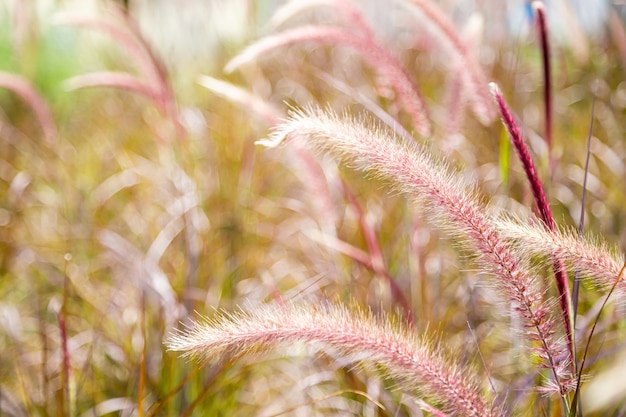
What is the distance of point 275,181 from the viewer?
3.31m

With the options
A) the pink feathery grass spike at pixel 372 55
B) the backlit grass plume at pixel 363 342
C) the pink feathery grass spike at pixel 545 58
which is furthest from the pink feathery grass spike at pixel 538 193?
the pink feathery grass spike at pixel 372 55

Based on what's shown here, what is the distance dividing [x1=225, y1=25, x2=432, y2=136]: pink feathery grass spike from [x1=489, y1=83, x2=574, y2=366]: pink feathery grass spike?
571mm

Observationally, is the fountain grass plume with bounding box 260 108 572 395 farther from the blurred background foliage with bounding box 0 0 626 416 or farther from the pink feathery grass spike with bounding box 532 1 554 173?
the pink feathery grass spike with bounding box 532 1 554 173

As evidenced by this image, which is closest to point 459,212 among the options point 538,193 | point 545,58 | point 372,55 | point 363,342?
point 538,193

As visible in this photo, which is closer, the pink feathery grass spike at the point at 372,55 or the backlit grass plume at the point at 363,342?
the backlit grass plume at the point at 363,342

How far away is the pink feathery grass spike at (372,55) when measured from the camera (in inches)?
61.7

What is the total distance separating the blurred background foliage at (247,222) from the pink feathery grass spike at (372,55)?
0.11 meters

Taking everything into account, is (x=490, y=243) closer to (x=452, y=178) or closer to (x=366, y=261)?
(x=452, y=178)

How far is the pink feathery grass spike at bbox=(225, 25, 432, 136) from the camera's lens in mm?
1566

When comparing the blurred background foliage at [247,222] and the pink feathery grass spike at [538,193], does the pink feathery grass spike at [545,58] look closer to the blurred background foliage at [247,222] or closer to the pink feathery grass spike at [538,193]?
the blurred background foliage at [247,222]

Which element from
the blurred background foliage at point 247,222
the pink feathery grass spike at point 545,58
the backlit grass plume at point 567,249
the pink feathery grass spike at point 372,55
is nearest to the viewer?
the backlit grass plume at point 567,249

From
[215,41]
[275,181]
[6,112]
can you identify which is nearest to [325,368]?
[275,181]

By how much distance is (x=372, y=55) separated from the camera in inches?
61.8

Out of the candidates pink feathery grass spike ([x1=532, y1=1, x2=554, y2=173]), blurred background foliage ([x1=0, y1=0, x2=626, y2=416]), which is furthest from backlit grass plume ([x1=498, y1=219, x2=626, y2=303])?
pink feathery grass spike ([x1=532, y1=1, x2=554, y2=173])
